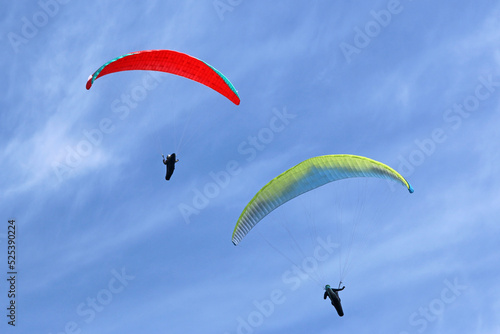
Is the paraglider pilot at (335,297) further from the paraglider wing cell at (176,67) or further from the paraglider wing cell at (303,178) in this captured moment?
the paraglider wing cell at (176,67)

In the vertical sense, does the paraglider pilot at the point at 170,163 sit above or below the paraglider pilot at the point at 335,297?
above

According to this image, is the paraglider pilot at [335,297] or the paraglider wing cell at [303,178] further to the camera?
the paraglider pilot at [335,297]

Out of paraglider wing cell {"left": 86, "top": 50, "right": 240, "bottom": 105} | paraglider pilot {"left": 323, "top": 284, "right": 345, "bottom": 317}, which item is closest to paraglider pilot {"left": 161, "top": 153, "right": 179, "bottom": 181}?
paraglider wing cell {"left": 86, "top": 50, "right": 240, "bottom": 105}

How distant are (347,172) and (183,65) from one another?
1010cm

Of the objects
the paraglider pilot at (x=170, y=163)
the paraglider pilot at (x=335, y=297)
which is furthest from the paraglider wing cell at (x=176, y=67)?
the paraglider pilot at (x=335, y=297)

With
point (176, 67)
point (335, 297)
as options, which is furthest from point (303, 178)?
point (176, 67)

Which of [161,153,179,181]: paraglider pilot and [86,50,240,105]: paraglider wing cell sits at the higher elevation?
[86,50,240,105]: paraglider wing cell

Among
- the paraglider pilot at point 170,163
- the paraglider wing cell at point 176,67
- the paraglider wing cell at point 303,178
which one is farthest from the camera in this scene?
the paraglider pilot at point 170,163

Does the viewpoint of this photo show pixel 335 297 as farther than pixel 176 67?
No

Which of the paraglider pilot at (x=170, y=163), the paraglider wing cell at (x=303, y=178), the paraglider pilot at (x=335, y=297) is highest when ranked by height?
the paraglider pilot at (x=170, y=163)

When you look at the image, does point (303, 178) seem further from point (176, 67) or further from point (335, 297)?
point (176, 67)

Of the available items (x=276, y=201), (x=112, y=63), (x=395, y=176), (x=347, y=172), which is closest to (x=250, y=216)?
(x=276, y=201)

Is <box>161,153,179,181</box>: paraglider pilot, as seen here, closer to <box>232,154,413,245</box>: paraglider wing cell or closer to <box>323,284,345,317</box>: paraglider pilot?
<box>232,154,413,245</box>: paraglider wing cell

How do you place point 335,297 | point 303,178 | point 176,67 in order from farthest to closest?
point 176,67 < point 303,178 < point 335,297
